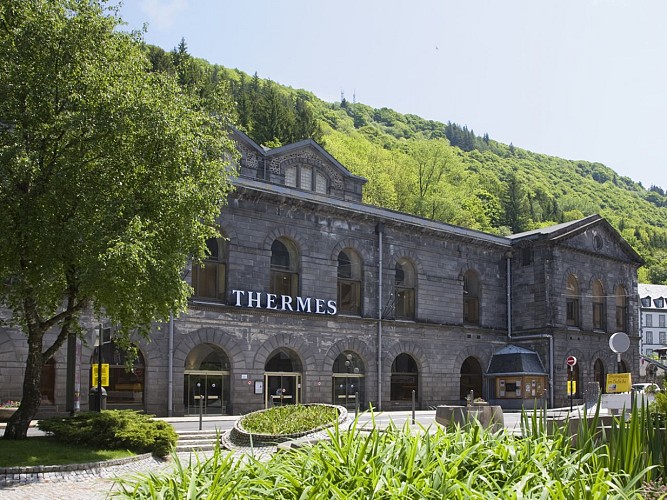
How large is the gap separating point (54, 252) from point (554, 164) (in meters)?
188

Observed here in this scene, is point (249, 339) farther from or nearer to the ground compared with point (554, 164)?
nearer to the ground

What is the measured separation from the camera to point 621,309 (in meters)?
56.7

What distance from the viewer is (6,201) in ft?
63.5

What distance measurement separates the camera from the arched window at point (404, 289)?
148 ft

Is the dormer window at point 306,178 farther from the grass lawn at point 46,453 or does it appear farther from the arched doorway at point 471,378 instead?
the grass lawn at point 46,453

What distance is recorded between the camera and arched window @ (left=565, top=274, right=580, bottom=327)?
2027 inches

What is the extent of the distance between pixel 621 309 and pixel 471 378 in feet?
48.6

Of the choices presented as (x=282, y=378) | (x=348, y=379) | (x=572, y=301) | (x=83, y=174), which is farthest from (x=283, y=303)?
(x=572, y=301)

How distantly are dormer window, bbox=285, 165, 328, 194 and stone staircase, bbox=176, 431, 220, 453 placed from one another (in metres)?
23.3

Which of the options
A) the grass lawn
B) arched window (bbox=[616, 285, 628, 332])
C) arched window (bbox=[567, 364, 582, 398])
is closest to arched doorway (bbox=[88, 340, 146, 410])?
the grass lawn

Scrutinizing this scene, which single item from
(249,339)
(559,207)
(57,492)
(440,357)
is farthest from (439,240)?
(559,207)

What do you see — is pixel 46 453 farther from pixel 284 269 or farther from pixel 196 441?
pixel 284 269

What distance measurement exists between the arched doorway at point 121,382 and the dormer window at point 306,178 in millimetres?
15746

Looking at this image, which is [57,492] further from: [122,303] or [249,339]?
[249,339]
